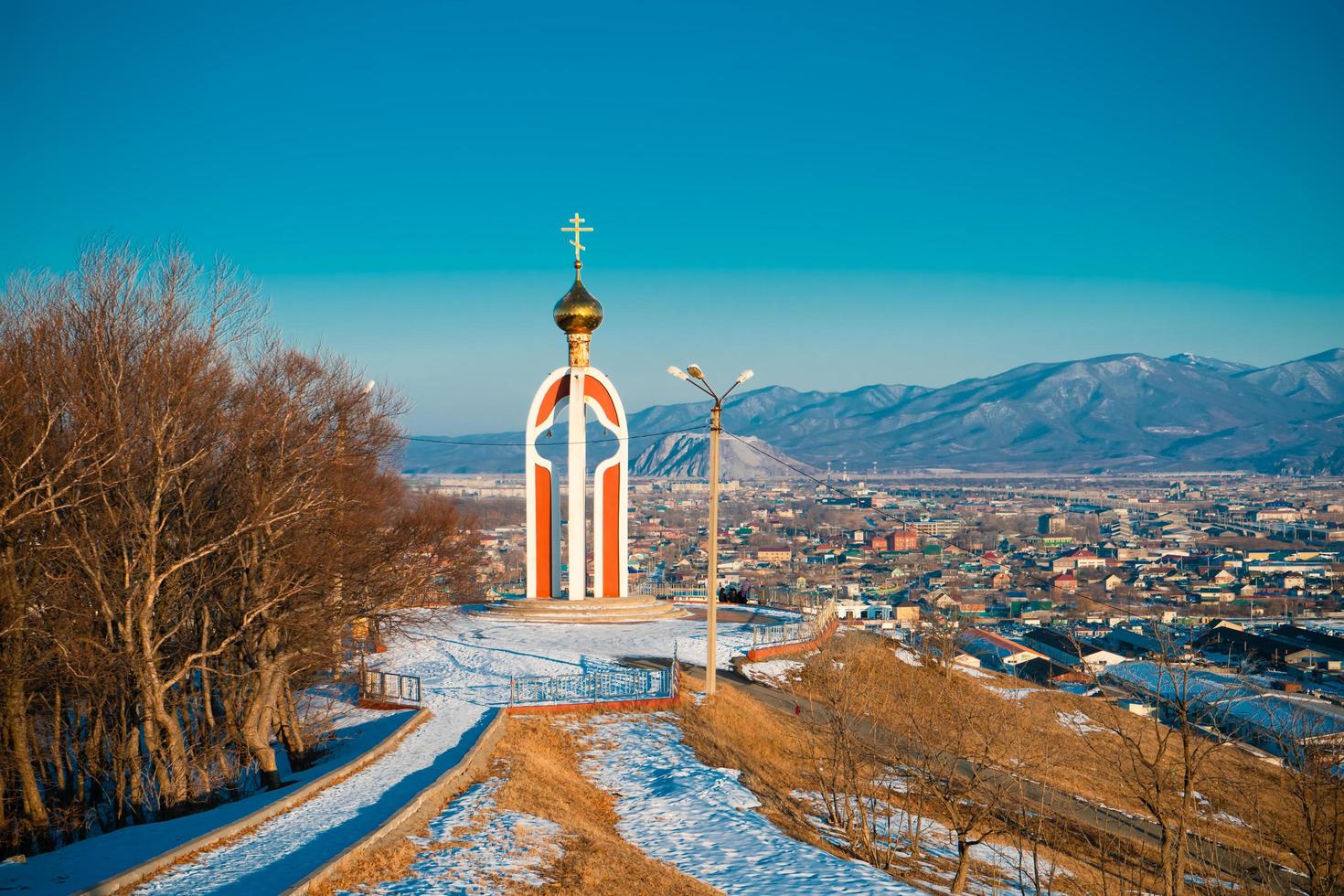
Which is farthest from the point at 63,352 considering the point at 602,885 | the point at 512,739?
the point at 602,885

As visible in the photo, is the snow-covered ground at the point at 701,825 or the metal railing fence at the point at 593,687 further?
the metal railing fence at the point at 593,687

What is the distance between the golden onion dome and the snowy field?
774 cm

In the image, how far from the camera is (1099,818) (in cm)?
1584

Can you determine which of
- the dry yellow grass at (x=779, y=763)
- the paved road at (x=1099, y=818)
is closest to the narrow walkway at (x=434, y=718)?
the paved road at (x=1099, y=818)

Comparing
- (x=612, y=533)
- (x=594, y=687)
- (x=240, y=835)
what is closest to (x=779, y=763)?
(x=594, y=687)

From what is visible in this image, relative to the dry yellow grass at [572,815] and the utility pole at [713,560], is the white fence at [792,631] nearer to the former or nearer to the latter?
the utility pole at [713,560]

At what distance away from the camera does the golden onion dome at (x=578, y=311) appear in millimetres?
26875

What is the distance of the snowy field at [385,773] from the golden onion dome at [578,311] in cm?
774

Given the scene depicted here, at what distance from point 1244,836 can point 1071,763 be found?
3607mm

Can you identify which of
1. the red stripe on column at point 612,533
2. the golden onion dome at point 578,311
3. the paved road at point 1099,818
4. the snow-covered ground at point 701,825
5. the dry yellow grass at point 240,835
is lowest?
the paved road at point 1099,818

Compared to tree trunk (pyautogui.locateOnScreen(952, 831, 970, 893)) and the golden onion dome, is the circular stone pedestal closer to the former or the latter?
the golden onion dome

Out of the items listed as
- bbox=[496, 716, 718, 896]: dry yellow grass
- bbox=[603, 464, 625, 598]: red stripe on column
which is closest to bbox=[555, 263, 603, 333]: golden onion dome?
bbox=[603, 464, 625, 598]: red stripe on column

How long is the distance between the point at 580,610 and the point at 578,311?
7.51 meters

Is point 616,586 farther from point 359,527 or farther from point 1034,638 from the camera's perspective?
point 1034,638
